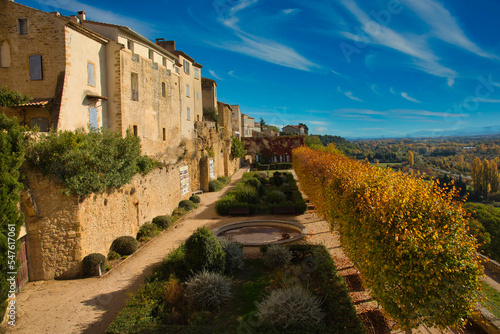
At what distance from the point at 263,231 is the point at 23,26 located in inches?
679

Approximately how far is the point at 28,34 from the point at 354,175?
1789cm

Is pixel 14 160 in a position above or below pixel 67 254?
above

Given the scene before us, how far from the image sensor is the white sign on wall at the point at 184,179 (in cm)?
2539

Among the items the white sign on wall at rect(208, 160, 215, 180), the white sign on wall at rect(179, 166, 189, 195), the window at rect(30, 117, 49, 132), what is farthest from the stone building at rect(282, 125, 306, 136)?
the window at rect(30, 117, 49, 132)

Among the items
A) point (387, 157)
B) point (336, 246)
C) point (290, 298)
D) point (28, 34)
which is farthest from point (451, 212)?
point (387, 157)

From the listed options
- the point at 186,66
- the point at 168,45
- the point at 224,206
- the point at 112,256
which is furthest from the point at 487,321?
the point at 168,45

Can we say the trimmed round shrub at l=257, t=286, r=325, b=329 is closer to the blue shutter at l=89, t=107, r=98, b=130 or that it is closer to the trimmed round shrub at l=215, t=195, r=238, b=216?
the trimmed round shrub at l=215, t=195, r=238, b=216

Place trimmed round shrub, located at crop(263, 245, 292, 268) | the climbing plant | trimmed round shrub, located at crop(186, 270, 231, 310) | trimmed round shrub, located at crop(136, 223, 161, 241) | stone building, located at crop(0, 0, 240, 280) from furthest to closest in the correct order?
trimmed round shrub, located at crop(136, 223, 161, 241) < trimmed round shrub, located at crop(263, 245, 292, 268) < stone building, located at crop(0, 0, 240, 280) < trimmed round shrub, located at crop(186, 270, 231, 310) < the climbing plant

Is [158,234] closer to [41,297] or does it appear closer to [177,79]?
[41,297]

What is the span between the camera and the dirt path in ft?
28.7

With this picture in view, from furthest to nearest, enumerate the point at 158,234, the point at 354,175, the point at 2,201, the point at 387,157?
the point at 387,157 → the point at 158,234 → the point at 354,175 → the point at 2,201

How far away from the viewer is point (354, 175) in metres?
11.0

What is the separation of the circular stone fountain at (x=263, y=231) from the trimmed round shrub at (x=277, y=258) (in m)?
2.40

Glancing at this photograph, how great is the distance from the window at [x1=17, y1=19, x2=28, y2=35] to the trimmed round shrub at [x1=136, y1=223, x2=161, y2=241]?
12146 millimetres
